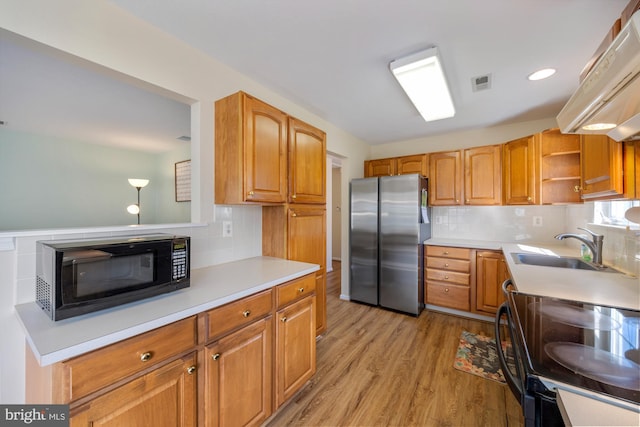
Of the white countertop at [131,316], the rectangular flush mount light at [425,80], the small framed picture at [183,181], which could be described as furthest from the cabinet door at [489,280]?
the small framed picture at [183,181]

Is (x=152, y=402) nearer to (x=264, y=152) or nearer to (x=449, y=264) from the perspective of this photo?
(x=264, y=152)

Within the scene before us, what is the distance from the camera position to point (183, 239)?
1.22 m

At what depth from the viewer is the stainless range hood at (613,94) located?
656mm

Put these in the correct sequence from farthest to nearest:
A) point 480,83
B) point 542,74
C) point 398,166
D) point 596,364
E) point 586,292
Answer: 1. point 398,166
2. point 480,83
3. point 542,74
4. point 586,292
5. point 596,364

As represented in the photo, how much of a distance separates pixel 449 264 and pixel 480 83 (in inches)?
77.7

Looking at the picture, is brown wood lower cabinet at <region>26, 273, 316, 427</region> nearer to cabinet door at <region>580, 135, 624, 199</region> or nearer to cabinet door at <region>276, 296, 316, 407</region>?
cabinet door at <region>276, 296, 316, 407</region>

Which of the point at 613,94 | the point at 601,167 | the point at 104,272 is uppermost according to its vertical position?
the point at 613,94

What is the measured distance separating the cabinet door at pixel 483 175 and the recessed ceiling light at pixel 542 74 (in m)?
1.03

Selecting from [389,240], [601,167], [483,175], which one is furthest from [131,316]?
[483,175]

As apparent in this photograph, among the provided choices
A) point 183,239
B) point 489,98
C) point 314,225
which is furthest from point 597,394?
point 489,98

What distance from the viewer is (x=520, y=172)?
8.59ft

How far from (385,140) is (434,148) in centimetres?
72

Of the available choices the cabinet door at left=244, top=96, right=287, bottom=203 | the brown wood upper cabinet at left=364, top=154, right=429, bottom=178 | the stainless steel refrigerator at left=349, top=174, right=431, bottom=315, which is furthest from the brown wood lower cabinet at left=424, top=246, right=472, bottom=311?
the cabinet door at left=244, top=96, right=287, bottom=203

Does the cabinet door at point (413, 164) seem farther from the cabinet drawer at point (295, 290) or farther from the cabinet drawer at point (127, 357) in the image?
the cabinet drawer at point (127, 357)
